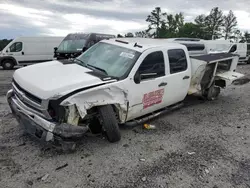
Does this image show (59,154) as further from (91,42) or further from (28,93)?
(91,42)

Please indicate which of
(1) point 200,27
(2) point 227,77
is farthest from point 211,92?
(1) point 200,27

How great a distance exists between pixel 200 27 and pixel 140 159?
179ft

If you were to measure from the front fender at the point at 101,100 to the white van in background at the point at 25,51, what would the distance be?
46.5 ft

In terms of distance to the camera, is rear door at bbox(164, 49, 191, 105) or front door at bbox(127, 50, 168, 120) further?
rear door at bbox(164, 49, 191, 105)

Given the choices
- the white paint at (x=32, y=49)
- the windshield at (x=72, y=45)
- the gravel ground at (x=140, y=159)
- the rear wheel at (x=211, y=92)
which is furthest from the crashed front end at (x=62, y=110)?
the white paint at (x=32, y=49)

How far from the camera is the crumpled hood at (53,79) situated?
355 cm

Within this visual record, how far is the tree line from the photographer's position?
53094 mm

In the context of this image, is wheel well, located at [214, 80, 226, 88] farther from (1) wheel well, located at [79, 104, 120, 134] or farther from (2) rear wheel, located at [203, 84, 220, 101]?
(1) wheel well, located at [79, 104, 120, 134]

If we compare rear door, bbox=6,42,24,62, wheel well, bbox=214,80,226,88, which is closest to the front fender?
wheel well, bbox=214,80,226,88

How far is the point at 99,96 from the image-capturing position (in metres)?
3.95

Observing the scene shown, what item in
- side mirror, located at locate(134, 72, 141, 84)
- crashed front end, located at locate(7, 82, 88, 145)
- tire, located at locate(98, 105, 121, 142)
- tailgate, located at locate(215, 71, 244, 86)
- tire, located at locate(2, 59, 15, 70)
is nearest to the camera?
crashed front end, located at locate(7, 82, 88, 145)

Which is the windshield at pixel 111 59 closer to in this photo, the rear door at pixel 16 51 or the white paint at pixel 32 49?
the white paint at pixel 32 49

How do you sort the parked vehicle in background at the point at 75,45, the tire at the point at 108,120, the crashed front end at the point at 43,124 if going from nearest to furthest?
1. the crashed front end at the point at 43,124
2. the tire at the point at 108,120
3. the parked vehicle in background at the point at 75,45

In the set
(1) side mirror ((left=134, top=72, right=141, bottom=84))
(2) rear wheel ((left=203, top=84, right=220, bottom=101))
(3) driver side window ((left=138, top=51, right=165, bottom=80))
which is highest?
(3) driver side window ((left=138, top=51, right=165, bottom=80))
